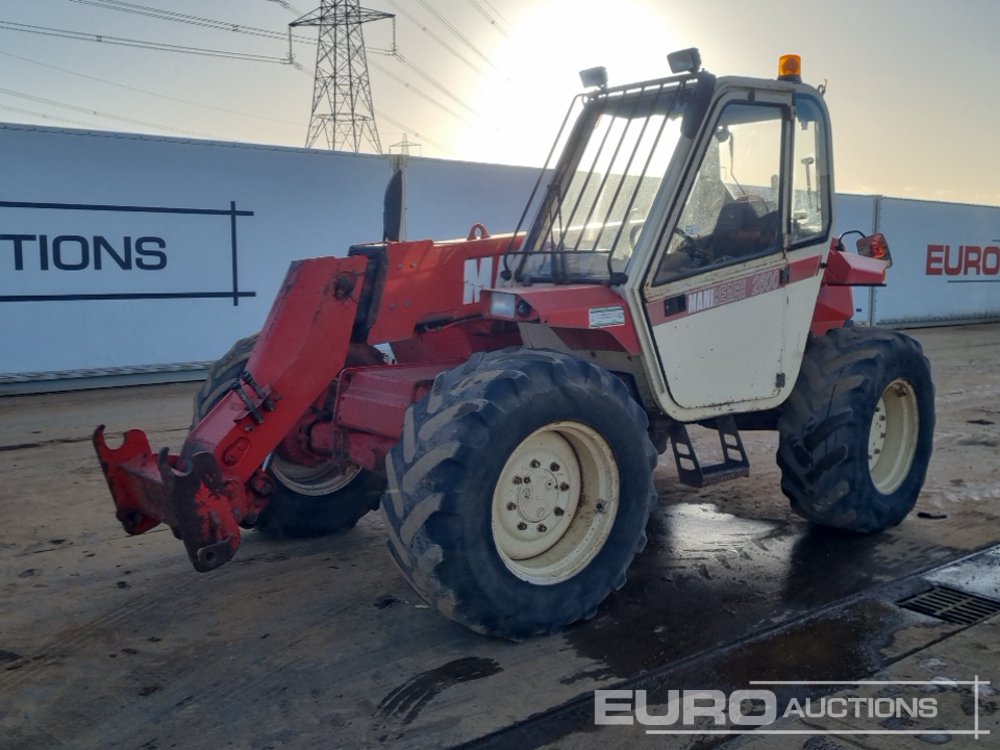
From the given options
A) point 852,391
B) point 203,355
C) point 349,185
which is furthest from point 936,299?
point 852,391

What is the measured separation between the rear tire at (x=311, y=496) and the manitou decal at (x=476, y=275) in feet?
2.07

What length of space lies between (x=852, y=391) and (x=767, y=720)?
7.82 ft

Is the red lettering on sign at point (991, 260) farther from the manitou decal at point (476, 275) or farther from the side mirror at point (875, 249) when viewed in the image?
the manitou decal at point (476, 275)

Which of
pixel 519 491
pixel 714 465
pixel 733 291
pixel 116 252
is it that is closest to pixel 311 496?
pixel 519 491

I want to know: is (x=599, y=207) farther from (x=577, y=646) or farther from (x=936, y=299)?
(x=936, y=299)

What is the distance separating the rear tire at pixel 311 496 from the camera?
5.38m

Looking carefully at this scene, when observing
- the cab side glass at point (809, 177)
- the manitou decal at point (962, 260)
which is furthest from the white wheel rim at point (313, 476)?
the manitou decal at point (962, 260)

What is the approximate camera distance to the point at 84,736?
346cm

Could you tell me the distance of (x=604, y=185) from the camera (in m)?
5.09

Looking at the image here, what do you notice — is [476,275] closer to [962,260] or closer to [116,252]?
[116,252]

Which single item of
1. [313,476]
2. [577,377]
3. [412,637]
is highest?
[577,377]

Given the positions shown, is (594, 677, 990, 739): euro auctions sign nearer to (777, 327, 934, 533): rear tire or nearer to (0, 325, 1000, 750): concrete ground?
(0, 325, 1000, 750): concrete ground

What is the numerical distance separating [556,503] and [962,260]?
1961 cm

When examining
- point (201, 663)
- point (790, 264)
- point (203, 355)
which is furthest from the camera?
point (203, 355)
